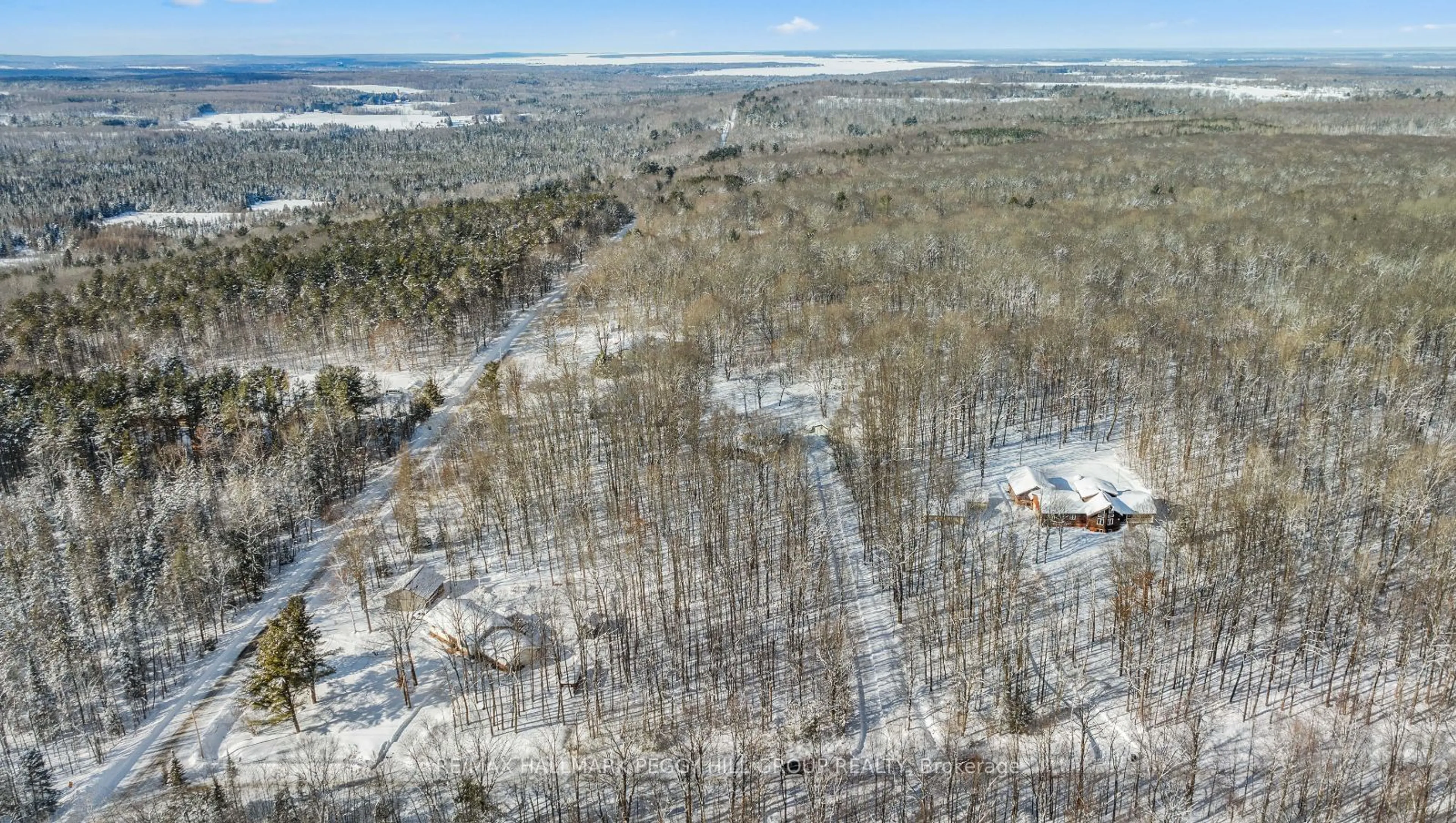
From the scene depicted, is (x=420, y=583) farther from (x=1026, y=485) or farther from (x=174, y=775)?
(x=1026, y=485)

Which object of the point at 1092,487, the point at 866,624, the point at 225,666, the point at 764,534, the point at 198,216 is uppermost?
the point at 198,216

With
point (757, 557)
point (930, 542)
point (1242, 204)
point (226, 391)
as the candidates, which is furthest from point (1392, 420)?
point (226, 391)

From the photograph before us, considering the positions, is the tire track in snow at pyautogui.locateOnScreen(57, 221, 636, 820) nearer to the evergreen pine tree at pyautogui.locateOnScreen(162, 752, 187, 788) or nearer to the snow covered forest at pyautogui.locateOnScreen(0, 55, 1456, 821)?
the snow covered forest at pyautogui.locateOnScreen(0, 55, 1456, 821)

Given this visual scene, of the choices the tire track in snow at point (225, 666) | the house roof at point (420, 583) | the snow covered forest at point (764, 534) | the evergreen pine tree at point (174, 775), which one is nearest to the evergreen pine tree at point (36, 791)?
the snow covered forest at point (764, 534)

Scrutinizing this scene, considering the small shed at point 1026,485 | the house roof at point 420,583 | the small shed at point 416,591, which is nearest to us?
the small shed at point 416,591

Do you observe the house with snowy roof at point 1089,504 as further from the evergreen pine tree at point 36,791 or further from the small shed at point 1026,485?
the evergreen pine tree at point 36,791

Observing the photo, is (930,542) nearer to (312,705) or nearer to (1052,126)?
(312,705)

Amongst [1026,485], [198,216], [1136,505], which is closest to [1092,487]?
[1136,505]
